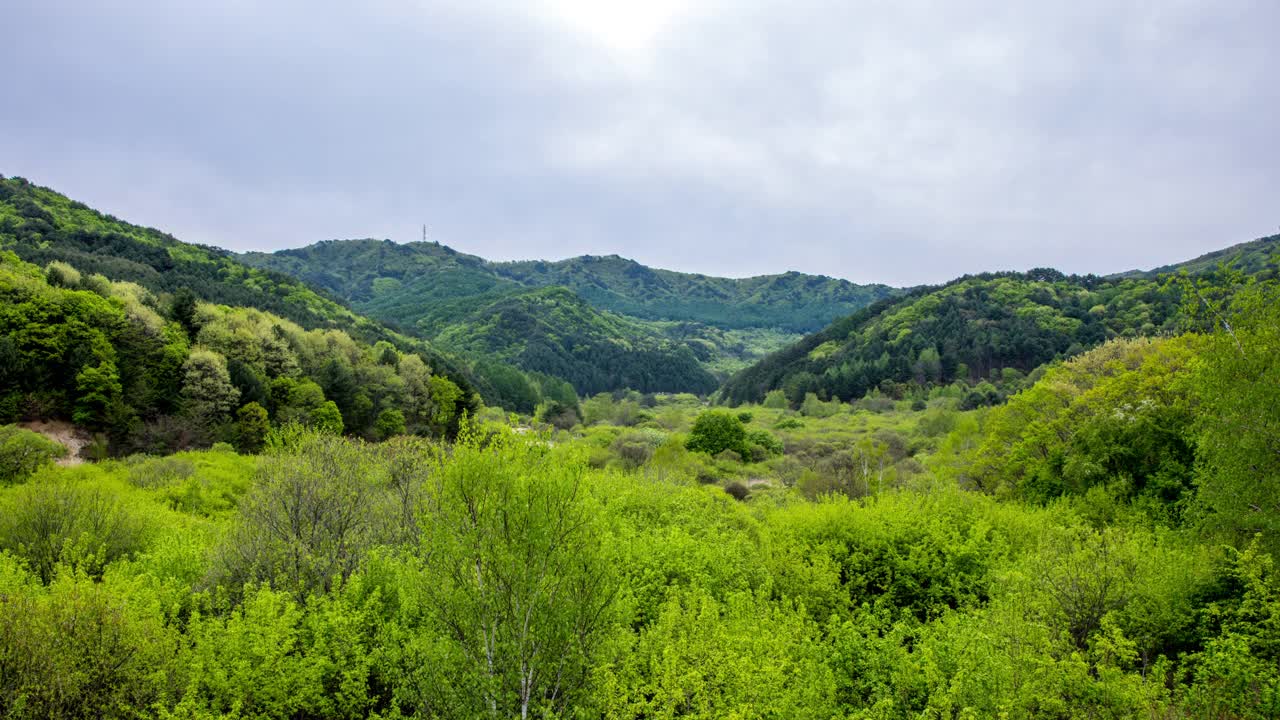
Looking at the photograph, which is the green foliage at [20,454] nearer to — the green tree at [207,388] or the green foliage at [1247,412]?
the green tree at [207,388]

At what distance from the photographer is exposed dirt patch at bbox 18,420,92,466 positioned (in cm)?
4512

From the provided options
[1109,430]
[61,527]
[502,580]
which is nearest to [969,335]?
[1109,430]

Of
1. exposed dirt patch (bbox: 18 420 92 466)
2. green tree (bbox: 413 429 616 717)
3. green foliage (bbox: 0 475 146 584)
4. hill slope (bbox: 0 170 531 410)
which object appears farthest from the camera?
hill slope (bbox: 0 170 531 410)

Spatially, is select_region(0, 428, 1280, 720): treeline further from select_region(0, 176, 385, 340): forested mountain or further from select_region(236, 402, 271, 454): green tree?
select_region(0, 176, 385, 340): forested mountain

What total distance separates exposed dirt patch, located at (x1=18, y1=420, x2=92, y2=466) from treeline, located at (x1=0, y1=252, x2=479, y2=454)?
2.32ft

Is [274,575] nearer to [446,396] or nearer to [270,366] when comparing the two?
[270,366]

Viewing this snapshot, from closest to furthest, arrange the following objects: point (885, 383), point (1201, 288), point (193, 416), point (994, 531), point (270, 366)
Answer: point (1201, 288) < point (994, 531) < point (193, 416) < point (270, 366) < point (885, 383)

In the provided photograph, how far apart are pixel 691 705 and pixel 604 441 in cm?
6858

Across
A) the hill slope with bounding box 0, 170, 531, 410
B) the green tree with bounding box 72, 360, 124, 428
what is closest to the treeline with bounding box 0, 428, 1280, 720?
the green tree with bounding box 72, 360, 124, 428

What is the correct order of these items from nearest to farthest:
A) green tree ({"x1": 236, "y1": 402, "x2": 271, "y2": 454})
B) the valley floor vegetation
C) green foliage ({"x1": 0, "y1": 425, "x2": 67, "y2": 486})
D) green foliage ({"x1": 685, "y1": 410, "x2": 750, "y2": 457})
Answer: the valley floor vegetation, green foliage ({"x1": 0, "y1": 425, "x2": 67, "y2": 486}), green tree ({"x1": 236, "y1": 402, "x2": 271, "y2": 454}), green foliage ({"x1": 685, "y1": 410, "x2": 750, "y2": 457})

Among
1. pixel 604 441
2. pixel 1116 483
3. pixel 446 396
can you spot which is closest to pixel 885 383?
pixel 604 441

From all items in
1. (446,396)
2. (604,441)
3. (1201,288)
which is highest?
(1201,288)

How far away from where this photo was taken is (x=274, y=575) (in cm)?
2073

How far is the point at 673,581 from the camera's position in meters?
23.7
